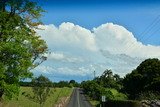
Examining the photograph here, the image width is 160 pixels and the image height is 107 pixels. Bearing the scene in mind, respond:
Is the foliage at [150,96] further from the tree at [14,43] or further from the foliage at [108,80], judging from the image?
the foliage at [108,80]

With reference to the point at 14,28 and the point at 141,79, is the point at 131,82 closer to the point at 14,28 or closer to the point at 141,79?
the point at 141,79

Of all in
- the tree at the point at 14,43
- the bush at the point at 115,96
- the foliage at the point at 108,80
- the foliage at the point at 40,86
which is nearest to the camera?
the tree at the point at 14,43

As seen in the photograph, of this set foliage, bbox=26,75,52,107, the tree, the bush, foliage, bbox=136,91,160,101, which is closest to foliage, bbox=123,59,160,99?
the bush

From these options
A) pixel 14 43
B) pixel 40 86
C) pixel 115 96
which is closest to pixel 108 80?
pixel 115 96

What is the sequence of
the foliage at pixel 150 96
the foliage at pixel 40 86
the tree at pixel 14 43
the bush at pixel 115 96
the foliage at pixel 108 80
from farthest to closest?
the foliage at pixel 108 80
the bush at pixel 115 96
the foliage at pixel 40 86
the foliage at pixel 150 96
the tree at pixel 14 43

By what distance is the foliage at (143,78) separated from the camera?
276 feet

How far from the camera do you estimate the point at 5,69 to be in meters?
40.0

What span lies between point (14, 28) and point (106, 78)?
13514cm

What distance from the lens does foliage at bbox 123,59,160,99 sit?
276ft

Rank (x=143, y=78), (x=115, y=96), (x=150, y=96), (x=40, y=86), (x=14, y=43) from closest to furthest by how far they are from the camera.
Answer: (x=14, y=43)
(x=150, y=96)
(x=40, y=86)
(x=143, y=78)
(x=115, y=96)

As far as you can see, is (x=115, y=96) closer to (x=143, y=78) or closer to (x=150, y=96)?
(x=143, y=78)

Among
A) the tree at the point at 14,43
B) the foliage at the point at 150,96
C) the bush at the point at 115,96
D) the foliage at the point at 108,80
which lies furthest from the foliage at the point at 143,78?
the foliage at the point at 108,80

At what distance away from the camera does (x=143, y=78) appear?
87062mm

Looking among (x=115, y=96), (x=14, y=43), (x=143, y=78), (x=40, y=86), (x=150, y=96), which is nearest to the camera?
(x=14, y=43)
